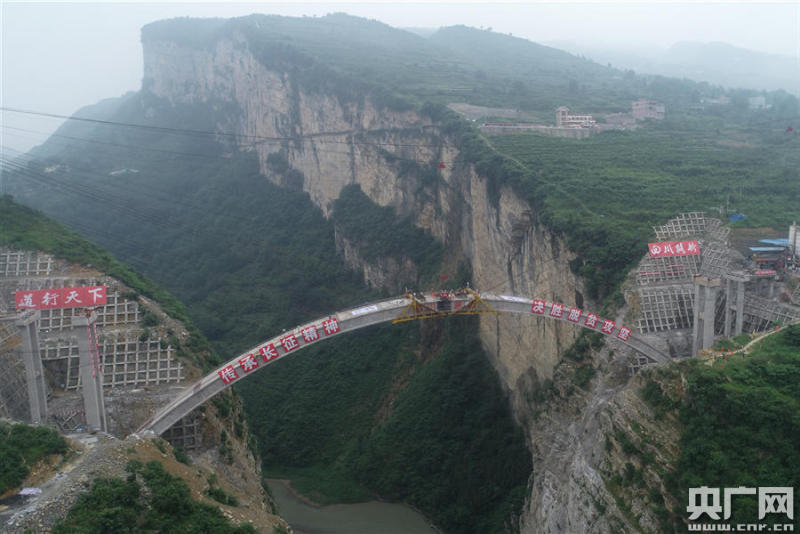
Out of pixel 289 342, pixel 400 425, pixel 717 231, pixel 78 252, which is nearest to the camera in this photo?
pixel 289 342

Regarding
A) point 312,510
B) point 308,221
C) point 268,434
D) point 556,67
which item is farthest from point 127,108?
point 312,510

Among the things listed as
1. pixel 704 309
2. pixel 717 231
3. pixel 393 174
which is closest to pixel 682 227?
pixel 717 231

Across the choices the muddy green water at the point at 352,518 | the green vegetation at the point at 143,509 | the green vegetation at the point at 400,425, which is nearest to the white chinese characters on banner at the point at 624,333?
the green vegetation at the point at 400,425

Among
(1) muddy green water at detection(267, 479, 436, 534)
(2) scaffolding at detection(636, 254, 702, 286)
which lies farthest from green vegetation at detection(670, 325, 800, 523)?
(1) muddy green water at detection(267, 479, 436, 534)

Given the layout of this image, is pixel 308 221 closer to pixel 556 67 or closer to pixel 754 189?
pixel 754 189

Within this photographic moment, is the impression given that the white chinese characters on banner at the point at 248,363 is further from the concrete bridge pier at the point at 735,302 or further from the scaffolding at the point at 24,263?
the concrete bridge pier at the point at 735,302

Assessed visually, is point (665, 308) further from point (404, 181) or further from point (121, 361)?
point (404, 181)
